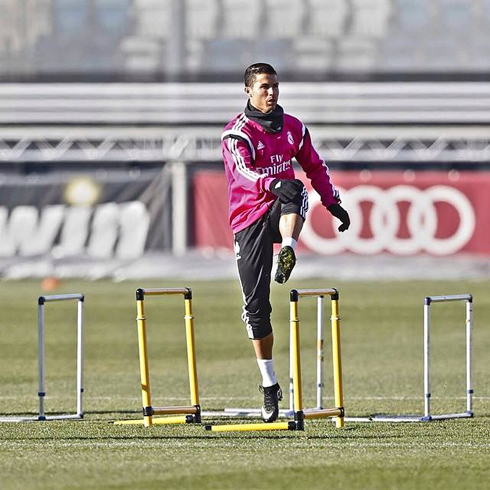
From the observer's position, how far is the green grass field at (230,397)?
7.74 meters

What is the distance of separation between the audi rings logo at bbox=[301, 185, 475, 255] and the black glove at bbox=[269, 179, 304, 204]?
23.3 metres

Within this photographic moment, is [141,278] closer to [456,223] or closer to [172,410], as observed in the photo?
[456,223]

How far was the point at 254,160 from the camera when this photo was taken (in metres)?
9.77

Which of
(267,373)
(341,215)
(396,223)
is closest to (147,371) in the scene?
(267,373)

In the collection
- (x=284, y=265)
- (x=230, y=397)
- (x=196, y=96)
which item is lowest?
(x=230, y=397)

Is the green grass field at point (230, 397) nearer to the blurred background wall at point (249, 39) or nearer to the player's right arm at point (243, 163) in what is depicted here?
the player's right arm at point (243, 163)

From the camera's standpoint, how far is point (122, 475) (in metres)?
7.65

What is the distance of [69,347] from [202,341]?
71.9 inches

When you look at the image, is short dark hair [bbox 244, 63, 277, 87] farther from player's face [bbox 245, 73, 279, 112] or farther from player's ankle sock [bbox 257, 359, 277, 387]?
player's ankle sock [bbox 257, 359, 277, 387]

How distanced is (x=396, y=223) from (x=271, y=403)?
23119 millimetres

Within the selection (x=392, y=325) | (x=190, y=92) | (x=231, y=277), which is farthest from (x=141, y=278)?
(x=392, y=325)

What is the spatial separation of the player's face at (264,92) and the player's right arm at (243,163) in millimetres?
273

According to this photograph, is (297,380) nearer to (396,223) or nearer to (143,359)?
(143,359)

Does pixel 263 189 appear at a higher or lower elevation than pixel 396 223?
lower
